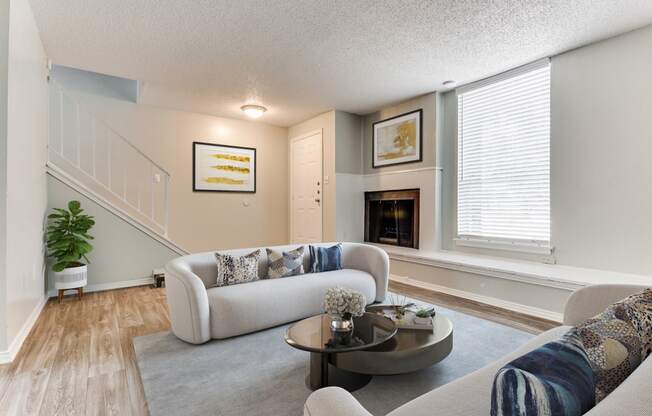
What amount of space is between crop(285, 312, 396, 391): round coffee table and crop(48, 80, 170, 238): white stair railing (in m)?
3.54

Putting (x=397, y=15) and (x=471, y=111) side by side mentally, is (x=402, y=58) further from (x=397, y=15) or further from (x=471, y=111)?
(x=471, y=111)

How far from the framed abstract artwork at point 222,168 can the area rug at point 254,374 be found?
346cm

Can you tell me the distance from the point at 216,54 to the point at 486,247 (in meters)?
4.00

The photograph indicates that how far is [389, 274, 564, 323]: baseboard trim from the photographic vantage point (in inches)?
131

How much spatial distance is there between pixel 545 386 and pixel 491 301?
11.3 ft

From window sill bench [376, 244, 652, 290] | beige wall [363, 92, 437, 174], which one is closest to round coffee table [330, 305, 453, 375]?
window sill bench [376, 244, 652, 290]

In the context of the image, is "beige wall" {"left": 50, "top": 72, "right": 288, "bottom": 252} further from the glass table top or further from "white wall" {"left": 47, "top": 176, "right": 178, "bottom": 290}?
the glass table top

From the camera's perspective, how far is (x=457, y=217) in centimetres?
471

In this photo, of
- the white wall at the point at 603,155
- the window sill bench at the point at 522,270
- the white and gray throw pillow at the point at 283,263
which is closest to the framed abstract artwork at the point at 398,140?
the window sill bench at the point at 522,270

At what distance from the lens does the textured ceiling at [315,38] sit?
2752mm

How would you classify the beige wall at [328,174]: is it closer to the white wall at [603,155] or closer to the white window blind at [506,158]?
the white window blind at [506,158]

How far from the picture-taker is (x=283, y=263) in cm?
348

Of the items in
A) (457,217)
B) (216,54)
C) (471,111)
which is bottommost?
(457,217)

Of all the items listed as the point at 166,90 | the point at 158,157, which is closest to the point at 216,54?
the point at 166,90
